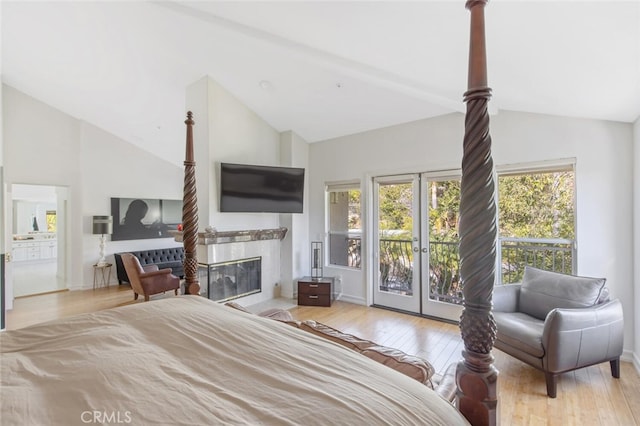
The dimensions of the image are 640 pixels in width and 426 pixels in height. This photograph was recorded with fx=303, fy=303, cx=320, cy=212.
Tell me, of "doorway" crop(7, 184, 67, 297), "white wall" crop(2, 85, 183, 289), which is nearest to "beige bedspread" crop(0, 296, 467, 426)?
"white wall" crop(2, 85, 183, 289)

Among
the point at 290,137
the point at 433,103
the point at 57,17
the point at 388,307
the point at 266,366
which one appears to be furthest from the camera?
the point at 290,137

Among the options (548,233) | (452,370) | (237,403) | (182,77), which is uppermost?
(182,77)

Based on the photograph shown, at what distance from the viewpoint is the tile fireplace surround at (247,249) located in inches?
156

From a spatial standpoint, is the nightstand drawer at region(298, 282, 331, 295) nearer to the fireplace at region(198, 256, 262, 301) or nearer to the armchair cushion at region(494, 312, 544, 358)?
the fireplace at region(198, 256, 262, 301)

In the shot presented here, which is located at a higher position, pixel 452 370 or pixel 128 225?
pixel 128 225

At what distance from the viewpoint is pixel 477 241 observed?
1.02 metres

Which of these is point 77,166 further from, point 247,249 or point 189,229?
point 189,229

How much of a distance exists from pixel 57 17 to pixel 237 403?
4.26 meters

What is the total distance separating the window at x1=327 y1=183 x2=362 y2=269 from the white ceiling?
36.6 inches

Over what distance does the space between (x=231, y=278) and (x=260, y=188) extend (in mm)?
1356

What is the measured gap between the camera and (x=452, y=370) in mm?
1403

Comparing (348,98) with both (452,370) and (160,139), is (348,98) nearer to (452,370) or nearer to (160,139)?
(452,370)

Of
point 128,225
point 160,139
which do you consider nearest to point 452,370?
point 160,139

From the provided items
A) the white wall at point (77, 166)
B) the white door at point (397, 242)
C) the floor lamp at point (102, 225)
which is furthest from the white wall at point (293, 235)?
the white wall at point (77, 166)
